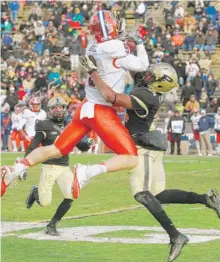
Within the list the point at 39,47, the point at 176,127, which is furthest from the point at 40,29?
the point at 176,127

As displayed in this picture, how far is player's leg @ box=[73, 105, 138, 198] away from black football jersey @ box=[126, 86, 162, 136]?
12 centimetres

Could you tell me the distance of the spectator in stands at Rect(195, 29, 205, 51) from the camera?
2880 cm

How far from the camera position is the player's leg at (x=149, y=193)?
321 inches

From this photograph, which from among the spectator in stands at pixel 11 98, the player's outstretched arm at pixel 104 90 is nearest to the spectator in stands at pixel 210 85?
the spectator in stands at pixel 11 98

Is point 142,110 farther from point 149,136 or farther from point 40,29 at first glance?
point 40,29

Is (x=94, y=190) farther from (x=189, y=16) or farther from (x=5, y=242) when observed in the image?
(x=189, y=16)

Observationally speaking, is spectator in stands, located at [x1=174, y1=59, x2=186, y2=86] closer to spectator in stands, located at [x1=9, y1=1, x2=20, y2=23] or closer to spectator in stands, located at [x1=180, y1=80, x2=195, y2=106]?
spectator in stands, located at [x1=180, y1=80, x2=195, y2=106]

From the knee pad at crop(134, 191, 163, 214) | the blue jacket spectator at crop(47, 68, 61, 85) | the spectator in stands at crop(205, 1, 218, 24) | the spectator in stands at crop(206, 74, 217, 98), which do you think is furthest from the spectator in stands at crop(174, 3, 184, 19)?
the knee pad at crop(134, 191, 163, 214)

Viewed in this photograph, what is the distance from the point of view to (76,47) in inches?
1182

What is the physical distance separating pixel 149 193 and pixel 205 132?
17.2 meters

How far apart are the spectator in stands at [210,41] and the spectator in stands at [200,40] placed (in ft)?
0.40

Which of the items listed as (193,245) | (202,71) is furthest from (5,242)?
(202,71)

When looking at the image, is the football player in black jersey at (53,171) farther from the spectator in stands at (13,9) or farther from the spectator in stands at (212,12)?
the spectator in stands at (13,9)

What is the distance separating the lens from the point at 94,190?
613 inches
